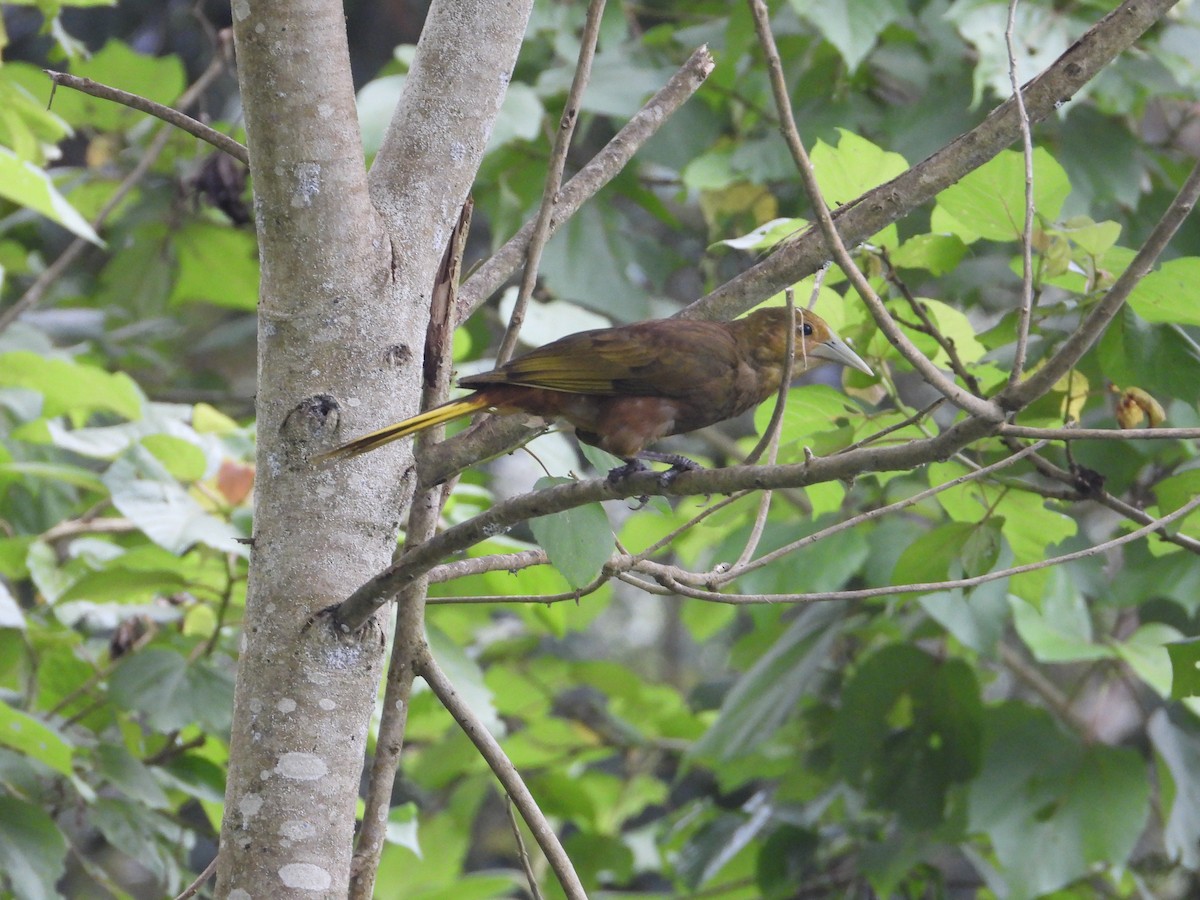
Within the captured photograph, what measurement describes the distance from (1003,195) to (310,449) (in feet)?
3.95

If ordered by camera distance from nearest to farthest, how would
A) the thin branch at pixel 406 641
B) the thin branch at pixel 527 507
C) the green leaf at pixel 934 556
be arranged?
the thin branch at pixel 527 507
the thin branch at pixel 406 641
the green leaf at pixel 934 556

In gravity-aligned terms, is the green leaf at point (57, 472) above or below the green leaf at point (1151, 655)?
above

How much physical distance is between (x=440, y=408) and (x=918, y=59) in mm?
2514

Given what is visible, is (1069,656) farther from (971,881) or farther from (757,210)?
(757,210)

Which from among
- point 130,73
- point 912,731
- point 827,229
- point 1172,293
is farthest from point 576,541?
point 130,73

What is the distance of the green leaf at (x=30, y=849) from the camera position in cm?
211

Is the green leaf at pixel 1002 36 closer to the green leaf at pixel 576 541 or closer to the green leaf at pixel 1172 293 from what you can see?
the green leaf at pixel 1172 293

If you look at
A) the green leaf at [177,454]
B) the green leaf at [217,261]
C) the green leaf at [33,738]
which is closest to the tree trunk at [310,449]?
the green leaf at [33,738]

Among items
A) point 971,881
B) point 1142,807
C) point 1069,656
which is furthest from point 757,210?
point 971,881

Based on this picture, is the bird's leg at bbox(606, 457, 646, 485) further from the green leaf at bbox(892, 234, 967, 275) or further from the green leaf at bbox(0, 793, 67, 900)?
the green leaf at bbox(0, 793, 67, 900)

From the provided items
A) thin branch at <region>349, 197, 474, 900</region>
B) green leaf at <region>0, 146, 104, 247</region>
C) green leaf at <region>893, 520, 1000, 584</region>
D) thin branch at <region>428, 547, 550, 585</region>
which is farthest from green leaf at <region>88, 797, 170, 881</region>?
green leaf at <region>893, 520, 1000, 584</region>

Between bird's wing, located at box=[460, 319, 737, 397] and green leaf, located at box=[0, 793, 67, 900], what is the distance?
123cm

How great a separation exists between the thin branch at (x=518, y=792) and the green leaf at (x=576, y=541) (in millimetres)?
276

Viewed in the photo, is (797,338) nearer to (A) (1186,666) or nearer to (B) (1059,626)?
(A) (1186,666)
